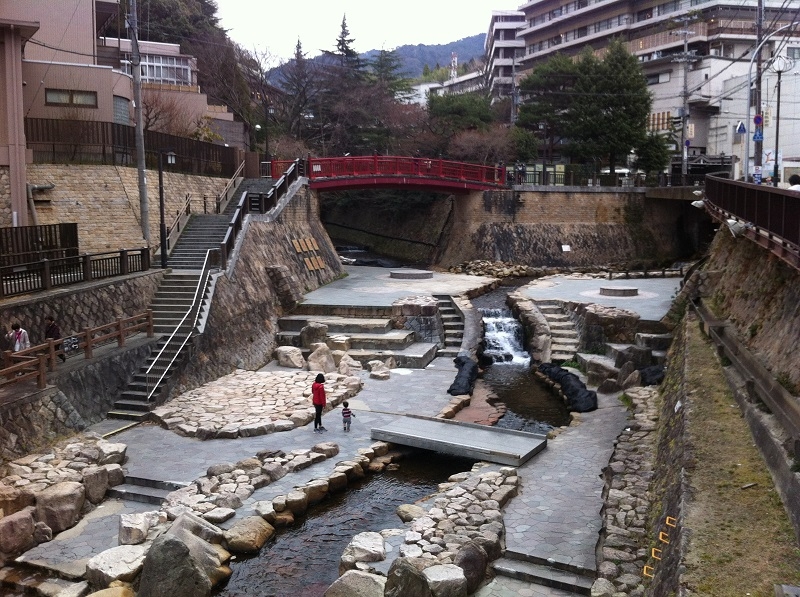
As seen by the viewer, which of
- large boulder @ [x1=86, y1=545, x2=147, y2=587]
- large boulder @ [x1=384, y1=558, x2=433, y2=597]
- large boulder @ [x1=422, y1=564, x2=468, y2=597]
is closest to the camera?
large boulder @ [x1=384, y1=558, x2=433, y2=597]

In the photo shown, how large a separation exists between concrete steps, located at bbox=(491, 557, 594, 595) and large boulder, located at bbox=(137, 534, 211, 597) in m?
4.55

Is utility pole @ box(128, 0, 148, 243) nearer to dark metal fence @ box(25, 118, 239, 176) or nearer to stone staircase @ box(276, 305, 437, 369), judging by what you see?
dark metal fence @ box(25, 118, 239, 176)

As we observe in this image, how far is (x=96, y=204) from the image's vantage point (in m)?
24.8

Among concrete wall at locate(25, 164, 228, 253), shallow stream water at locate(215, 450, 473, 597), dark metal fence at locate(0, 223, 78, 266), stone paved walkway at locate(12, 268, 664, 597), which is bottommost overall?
shallow stream water at locate(215, 450, 473, 597)

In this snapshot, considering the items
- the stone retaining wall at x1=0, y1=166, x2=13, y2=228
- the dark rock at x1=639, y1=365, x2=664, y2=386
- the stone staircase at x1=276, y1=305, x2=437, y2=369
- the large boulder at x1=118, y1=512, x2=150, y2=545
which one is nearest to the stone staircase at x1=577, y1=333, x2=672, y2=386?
the dark rock at x1=639, y1=365, x2=664, y2=386

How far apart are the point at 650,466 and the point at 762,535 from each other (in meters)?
5.26

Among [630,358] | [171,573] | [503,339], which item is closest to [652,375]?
[630,358]

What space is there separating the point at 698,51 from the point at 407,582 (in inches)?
2330

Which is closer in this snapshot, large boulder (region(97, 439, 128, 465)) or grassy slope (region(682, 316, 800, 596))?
grassy slope (region(682, 316, 800, 596))

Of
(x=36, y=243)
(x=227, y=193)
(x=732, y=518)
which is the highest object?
(x=227, y=193)

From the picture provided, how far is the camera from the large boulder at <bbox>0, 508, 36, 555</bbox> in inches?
463

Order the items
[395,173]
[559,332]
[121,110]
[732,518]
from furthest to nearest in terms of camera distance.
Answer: [395,173] → [121,110] → [559,332] → [732,518]

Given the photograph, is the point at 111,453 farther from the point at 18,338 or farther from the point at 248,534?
the point at 248,534

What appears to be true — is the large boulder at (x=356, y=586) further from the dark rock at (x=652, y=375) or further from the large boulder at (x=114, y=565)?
the dark rock at (x=652, y=375)
